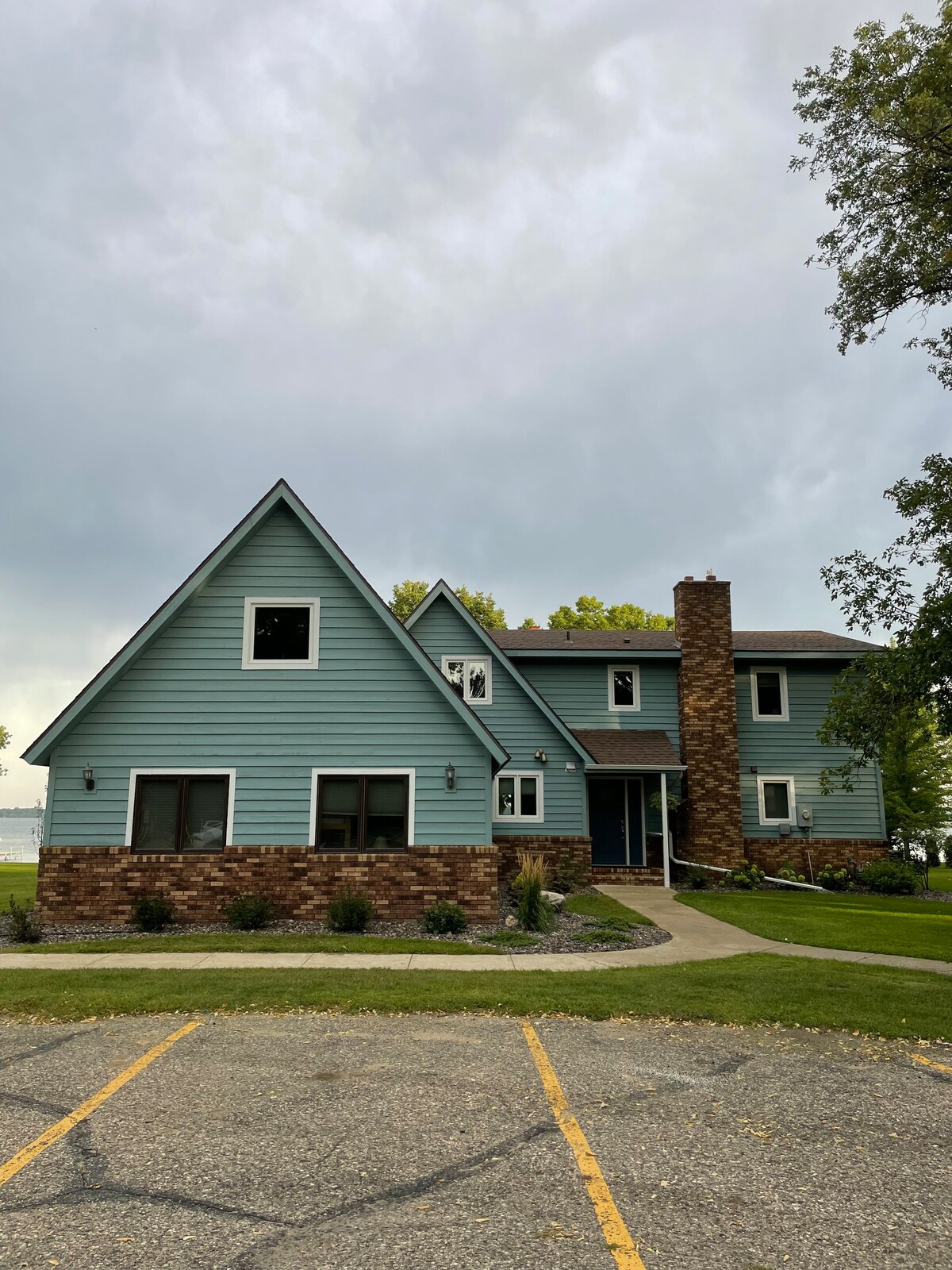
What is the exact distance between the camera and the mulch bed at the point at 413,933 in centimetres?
1216

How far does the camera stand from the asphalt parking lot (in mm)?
3699

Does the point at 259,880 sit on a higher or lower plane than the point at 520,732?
lower

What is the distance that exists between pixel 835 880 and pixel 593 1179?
2076 centimetres

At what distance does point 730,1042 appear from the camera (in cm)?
727

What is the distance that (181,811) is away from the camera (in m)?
14.2

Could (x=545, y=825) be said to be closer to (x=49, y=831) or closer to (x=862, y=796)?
(x=862, y=796)

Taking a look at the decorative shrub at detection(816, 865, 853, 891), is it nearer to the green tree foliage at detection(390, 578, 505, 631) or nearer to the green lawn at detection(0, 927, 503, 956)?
the green lawn at detection(0, 927, 503, 956)

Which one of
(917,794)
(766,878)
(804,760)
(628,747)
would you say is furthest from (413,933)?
(917,794)

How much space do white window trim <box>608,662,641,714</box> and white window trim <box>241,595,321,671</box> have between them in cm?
1224

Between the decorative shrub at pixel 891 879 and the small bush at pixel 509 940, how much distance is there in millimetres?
13796

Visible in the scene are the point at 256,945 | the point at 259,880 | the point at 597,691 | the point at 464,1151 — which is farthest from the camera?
the point at 597,691

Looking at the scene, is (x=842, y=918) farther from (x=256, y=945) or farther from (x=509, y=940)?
(x=256, y=945)

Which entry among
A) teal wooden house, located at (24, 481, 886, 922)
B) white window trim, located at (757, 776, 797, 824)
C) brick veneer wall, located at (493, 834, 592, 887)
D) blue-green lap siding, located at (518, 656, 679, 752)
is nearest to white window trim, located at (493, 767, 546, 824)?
brick veneer wall, located at (493, 834, 592, 887)

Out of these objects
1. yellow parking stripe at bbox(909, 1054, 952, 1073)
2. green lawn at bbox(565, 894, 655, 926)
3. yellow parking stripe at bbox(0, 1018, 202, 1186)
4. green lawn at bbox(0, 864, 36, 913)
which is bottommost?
green lawn at bbox(0, 864, 36, 913)
